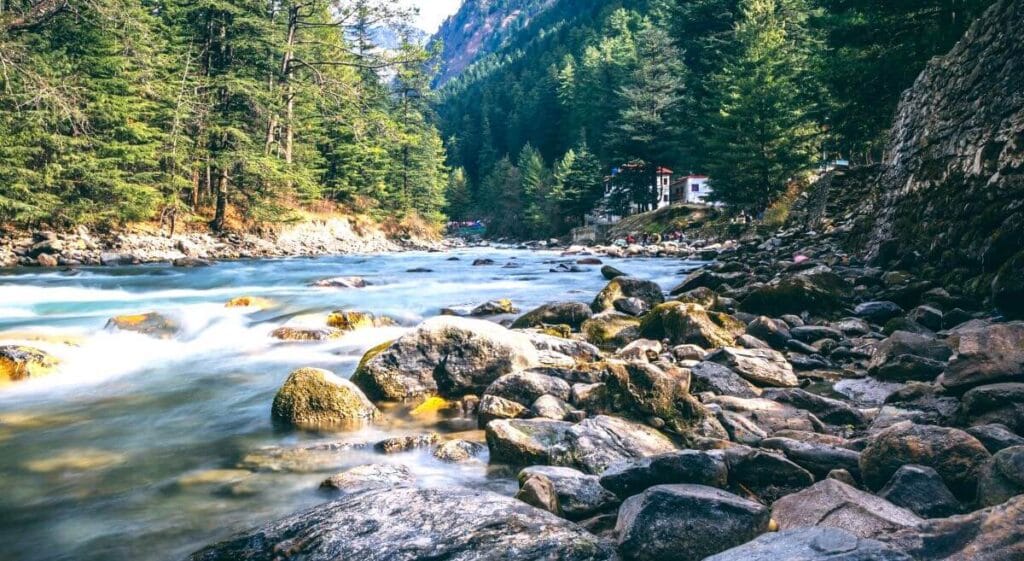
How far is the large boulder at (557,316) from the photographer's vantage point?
9938mm

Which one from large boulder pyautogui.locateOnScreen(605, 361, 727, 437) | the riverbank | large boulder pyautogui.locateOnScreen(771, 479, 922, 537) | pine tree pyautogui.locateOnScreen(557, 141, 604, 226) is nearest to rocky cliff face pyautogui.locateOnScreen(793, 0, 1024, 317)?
large boulder pyautogui.locateOnScreen(605, 361, 727, 437)

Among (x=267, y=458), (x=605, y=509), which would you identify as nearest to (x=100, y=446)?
(x=267, y=458)

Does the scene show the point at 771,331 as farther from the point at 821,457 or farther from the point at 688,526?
the point at 688,526

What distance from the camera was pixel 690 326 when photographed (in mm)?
8086

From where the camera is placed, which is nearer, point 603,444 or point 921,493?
point 921,493

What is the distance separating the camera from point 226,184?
1243 inches

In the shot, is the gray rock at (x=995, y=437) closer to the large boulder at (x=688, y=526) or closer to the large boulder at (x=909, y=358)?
the large boulder at (x=688, y=526)

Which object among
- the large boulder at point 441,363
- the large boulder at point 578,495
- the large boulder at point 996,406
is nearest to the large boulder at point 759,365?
the large boulder at point 996,406

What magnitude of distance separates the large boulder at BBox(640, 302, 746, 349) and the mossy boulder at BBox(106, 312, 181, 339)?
8.50 metres

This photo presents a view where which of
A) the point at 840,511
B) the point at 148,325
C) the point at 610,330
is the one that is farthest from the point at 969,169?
the point at 148,325

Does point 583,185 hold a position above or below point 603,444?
above

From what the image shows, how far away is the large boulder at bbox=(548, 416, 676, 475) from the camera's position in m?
4.47

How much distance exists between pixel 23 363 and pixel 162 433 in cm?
328

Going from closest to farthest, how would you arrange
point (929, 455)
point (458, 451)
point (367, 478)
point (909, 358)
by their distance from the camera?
point (929, 455)
point (367, 478)
point (458, 451)
point (909, 358)
